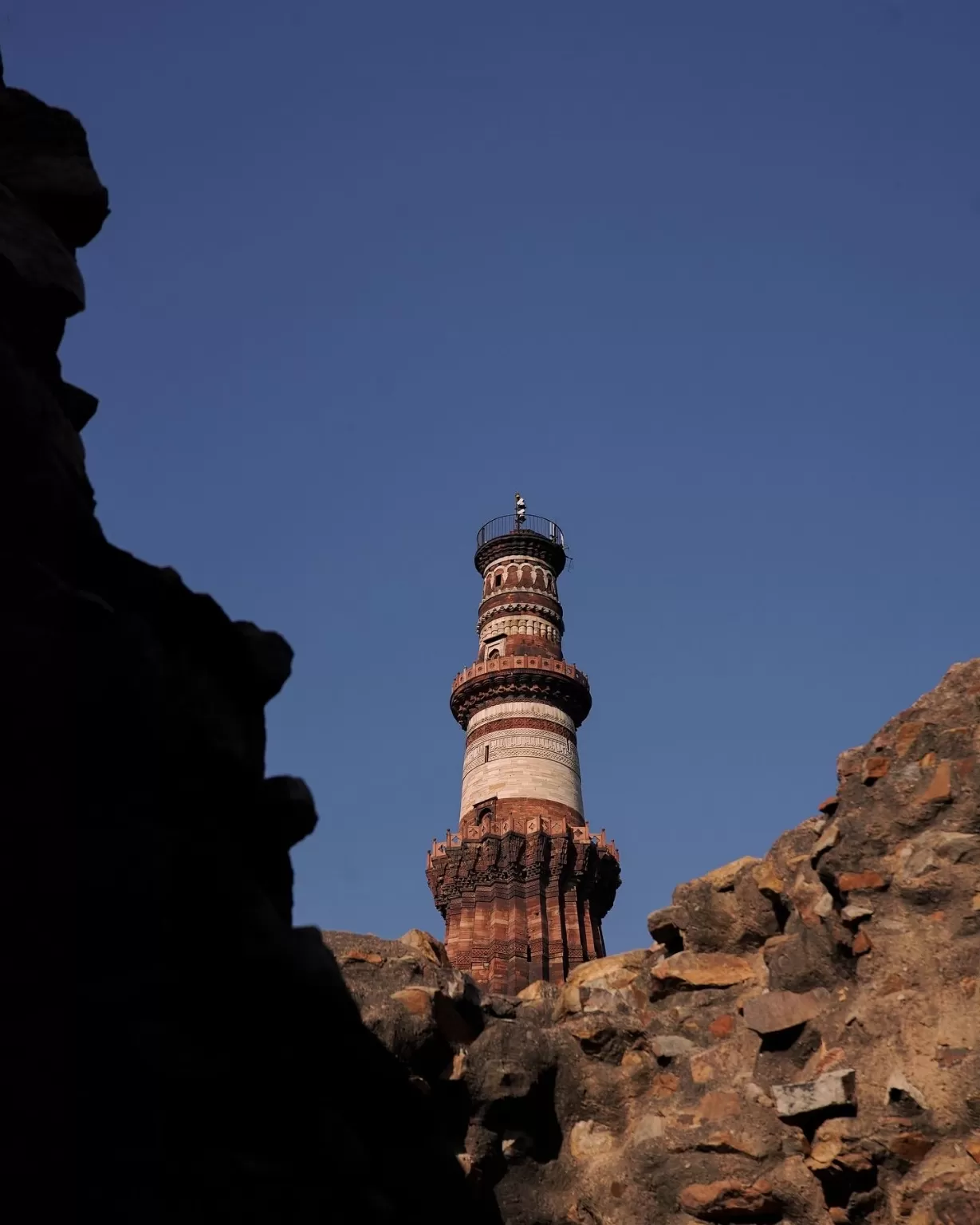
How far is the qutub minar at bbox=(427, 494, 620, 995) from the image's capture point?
28359mm

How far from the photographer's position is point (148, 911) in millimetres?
3914

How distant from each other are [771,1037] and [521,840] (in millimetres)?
21033

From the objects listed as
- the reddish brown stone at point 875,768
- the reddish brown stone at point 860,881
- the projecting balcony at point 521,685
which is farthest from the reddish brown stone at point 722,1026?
the projecting balcony at point 521,685

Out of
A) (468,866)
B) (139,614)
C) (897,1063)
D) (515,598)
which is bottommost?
(897,1063)

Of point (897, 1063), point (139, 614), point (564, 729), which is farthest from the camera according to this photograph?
point (564, 729)

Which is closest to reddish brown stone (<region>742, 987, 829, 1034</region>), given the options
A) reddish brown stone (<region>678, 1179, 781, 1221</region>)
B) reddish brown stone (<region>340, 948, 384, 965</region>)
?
reddish brown stone (<region>678, 1179, 781, 1221</region>)

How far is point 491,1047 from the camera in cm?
831

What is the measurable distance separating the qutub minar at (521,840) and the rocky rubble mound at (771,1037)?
19022 millimetres

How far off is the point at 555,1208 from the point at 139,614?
5.72 meters

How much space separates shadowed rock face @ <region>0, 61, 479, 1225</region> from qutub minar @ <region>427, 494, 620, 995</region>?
2347cm

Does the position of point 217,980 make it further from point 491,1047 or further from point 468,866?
point 468,866

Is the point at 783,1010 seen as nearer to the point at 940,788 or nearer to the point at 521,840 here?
the point at 940,788

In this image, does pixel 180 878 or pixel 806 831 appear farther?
pixel 806 831

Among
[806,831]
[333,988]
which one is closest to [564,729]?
[806,831]
